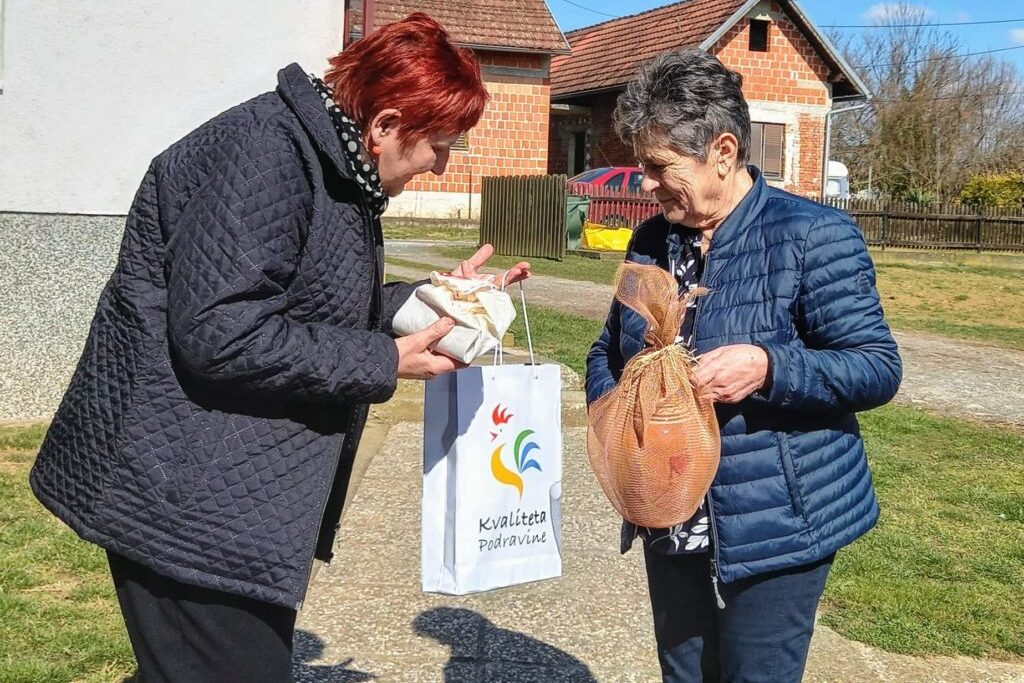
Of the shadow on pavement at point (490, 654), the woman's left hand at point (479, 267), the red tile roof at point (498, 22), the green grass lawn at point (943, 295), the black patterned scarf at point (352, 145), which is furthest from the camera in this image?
the red tile roof at point (498, 22)

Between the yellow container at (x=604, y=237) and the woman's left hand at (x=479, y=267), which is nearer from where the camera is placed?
the woman's left hand at (x=479, y=267)

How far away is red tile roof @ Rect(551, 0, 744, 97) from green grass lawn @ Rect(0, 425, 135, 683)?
26.3m

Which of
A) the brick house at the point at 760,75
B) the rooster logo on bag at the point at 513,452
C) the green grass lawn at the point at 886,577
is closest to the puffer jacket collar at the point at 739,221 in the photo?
the rooster logo on bag at the point at 513,452

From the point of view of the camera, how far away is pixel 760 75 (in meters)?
31.7

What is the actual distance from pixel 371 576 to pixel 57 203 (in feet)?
11.2

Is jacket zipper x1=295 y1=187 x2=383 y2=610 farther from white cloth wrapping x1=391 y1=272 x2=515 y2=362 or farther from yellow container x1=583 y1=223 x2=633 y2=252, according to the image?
yellow container x1=583 y1=223 x2=633 y2=252

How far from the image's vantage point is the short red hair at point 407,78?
88.3 inches

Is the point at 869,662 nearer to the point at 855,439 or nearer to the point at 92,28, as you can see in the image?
the point at 855,439

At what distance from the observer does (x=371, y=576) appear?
4.70 meters

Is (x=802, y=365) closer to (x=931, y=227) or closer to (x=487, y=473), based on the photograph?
(x=487, y=473)

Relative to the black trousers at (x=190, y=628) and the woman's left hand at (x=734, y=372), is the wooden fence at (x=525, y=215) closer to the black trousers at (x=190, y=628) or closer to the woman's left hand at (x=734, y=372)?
the woman's left hand at (x=734, y=372)

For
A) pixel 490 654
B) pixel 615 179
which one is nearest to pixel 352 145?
pixel 490 654

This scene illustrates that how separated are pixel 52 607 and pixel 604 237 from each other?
16495mm

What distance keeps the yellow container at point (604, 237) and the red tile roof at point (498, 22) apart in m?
9.88
